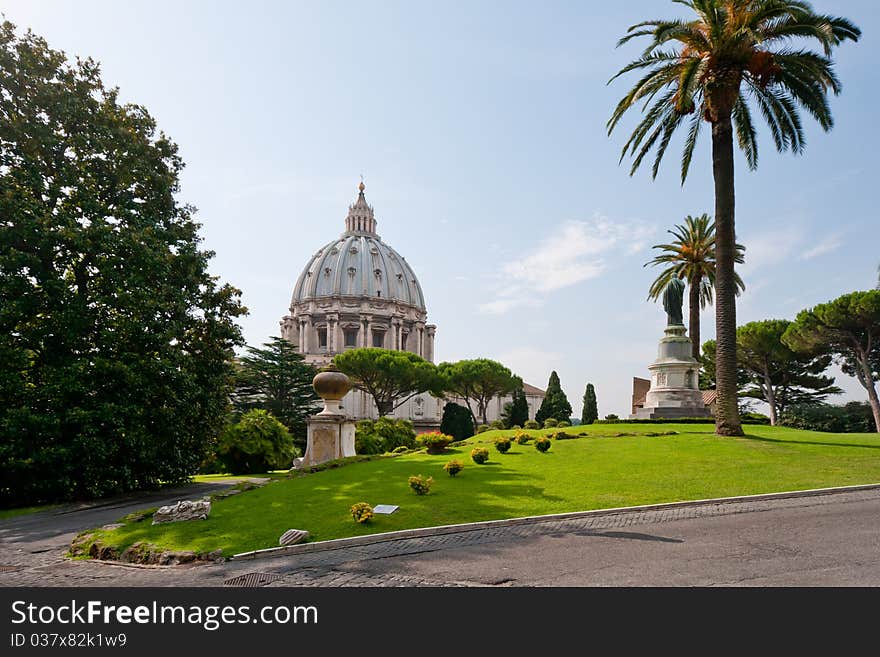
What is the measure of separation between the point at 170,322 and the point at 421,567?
50.4 feet

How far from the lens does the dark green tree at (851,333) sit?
42.8m

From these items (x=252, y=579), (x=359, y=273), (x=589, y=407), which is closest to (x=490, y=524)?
(x=252, y=579)

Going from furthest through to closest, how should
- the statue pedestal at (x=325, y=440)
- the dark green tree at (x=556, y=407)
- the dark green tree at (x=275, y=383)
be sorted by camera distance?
the dark green tree at (x=556, y=407) < the dark green tree at (x=275, y=383) < the statue pedestal at (x=325, y=440)

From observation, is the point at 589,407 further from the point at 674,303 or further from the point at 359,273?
the point at 359,273

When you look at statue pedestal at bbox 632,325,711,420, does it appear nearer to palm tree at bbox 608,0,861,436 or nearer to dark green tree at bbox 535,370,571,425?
palm tree at bbox 608,0,861,436

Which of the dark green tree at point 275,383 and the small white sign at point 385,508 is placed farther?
the dark green tree at point 275,383

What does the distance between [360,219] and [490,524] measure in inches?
4950

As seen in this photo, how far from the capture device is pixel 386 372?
6981cm

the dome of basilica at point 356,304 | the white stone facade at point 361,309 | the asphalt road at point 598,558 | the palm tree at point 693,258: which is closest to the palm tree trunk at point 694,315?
the palm tree at point 693,258

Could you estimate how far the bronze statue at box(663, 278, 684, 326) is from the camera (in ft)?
119

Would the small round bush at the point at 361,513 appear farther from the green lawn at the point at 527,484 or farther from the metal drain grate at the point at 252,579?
the metal drain grate at the point at 252,579

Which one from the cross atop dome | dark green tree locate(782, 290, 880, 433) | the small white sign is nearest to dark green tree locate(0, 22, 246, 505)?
the small white sign

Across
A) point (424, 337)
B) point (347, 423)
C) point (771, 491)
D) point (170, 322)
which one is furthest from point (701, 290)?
point (424, 337)

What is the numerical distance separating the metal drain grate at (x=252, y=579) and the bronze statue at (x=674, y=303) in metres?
32.7
